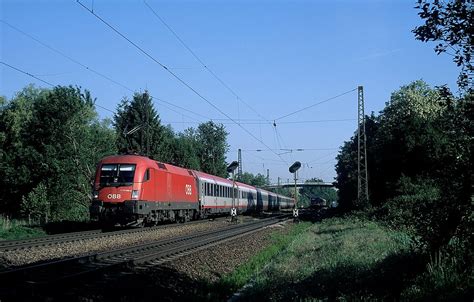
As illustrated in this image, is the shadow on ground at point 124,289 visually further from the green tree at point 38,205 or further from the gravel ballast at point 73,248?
the green tree at point 38,205

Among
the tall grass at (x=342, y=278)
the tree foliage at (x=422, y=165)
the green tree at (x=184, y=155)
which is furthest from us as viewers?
the green tree at (x=184, y=155)

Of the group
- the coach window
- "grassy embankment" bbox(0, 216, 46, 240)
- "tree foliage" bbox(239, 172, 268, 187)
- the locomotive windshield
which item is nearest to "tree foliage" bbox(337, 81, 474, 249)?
the coach window

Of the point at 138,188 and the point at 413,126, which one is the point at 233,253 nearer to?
the point at 138,188

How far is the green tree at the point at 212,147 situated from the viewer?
96.3 meters

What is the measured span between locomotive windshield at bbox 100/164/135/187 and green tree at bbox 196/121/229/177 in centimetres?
6973

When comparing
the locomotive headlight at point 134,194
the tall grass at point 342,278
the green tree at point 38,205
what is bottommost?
the tall grass at point 342,278

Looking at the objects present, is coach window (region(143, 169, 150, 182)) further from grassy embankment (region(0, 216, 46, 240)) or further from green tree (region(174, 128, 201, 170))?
green tree (region(174, 128, 201, 170))

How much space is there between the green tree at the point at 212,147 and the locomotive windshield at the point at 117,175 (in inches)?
2745

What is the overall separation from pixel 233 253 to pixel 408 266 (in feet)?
29.7

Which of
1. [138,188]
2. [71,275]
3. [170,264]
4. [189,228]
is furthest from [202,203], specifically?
[71,275]

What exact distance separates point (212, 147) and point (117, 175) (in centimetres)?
7623

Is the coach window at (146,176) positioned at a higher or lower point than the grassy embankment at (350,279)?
higher

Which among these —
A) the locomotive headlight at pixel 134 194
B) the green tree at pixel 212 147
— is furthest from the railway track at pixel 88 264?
the green tree at pixel 212 147

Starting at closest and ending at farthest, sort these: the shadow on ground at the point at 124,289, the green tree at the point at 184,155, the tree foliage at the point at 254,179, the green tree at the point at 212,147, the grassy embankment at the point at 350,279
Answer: the grassy embankment at the point at 350,279, the shadow on ground at the point at 124,289, the green tree at the point at 184,155, the green tree at the point at 212,147, the tree foliage at the point at 254,179
